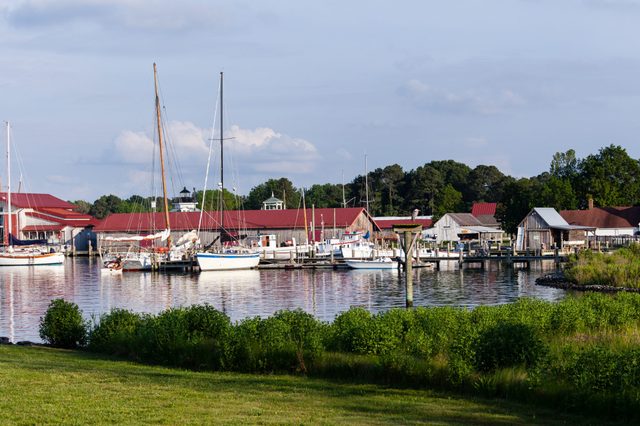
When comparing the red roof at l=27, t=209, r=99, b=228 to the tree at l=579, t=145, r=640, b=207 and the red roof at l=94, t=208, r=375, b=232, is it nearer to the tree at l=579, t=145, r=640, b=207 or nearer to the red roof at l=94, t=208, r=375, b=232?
the red roof at l=94, t=208, r=375, b=232

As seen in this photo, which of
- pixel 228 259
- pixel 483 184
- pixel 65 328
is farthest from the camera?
pixel 483 184

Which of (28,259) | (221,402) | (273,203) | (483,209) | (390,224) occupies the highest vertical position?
(273,203)

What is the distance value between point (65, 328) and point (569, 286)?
126 feet

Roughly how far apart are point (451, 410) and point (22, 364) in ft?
35.8

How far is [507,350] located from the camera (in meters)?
17.6

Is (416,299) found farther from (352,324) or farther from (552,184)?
(552,184)

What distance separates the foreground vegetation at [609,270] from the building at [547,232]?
32.1 m

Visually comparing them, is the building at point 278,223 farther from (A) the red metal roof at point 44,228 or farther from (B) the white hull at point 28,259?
(A) the red metal roof at point 44,228

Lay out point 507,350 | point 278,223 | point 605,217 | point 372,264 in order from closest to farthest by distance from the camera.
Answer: point 507,350 < point 372,264 < point 605,217 < point 278,223

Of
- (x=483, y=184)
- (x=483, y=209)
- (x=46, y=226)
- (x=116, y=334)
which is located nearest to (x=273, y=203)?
(x=46, y=226)

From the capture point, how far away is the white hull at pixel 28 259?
98.9 m

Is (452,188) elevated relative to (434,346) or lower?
elevated

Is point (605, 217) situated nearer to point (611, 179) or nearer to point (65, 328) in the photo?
point (611, 179)

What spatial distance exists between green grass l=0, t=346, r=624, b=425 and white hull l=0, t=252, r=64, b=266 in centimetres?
8275
